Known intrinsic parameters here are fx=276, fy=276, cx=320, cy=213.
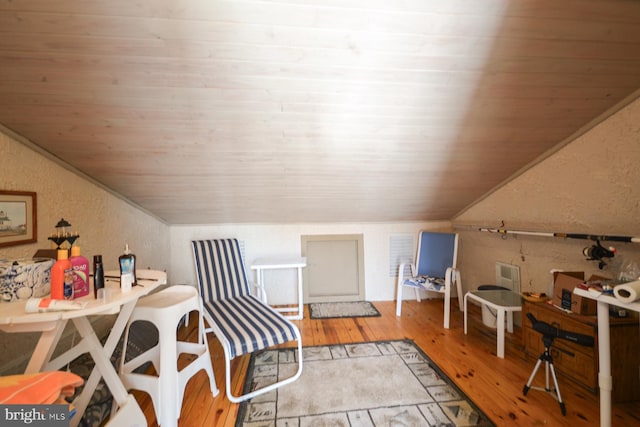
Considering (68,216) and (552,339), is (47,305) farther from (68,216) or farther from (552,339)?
(552,339)

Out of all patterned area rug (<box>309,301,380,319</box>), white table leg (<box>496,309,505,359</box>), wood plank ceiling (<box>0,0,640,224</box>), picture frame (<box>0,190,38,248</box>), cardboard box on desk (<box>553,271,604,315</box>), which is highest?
wood plank ceiling (<box>0,0,640,224</box>)

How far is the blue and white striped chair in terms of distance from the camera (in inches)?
74.4

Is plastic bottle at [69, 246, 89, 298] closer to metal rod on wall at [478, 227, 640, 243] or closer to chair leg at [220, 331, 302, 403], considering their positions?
chair leg at [220, 331, 302, 403]

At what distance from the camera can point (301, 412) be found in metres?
1.72

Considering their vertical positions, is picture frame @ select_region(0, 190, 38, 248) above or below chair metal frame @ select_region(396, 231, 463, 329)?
above

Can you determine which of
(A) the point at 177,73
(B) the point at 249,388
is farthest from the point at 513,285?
(A) the point at 177,73

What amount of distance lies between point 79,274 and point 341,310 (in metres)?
2.68

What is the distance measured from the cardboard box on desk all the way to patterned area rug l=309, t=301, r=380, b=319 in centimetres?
176

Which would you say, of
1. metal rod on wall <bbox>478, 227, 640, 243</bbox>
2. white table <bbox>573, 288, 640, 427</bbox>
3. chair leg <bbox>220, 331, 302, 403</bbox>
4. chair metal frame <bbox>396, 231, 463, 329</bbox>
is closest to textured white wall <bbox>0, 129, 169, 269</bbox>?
chair leg <bbox>220, 331, 302, 403</bbox>

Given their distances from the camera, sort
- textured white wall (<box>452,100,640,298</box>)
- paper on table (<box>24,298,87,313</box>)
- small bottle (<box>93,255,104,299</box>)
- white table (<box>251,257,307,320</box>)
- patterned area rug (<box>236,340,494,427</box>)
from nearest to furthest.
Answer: paper on table (<box>24,298,87,313</box>), small bottle (<box>93,255,104,299</box>), patterned area rug (<box>236,340,494,427</box>), textured white wall (<box>452,100,640,298</box>), white table (<box>251,257,307,320</box>)

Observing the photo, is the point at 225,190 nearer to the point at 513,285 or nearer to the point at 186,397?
the point at 186,397

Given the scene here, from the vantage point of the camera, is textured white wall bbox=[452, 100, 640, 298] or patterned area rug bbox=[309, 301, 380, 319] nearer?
textured white wall bbox=[452, 100, 640, 298]

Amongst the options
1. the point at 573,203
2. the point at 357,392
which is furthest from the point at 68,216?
the point at 573,203

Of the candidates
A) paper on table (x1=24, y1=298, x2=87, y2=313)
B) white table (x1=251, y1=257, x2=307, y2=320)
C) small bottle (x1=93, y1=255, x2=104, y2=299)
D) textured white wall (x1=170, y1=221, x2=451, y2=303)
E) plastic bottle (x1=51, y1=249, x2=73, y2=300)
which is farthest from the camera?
textured white wall (x1=170, y1=221, x2=451, y2=303)
